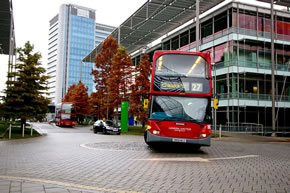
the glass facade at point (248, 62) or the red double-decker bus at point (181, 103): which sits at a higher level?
the glass facade at point (248, 62)

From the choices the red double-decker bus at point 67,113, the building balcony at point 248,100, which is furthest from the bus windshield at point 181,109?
the red double-decker bus at point 67,113

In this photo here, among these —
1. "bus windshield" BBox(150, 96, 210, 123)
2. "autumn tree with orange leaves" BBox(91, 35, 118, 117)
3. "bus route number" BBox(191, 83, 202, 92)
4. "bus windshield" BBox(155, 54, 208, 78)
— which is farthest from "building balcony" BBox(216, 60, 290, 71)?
"bus windshield" BBox(150, 96, 210, 123)

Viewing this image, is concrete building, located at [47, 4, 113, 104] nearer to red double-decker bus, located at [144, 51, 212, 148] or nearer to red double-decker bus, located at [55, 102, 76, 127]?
red double-decker bus, located at [55, 102, 76, 127]

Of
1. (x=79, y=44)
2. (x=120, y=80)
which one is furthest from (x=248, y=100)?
(x=79, y=44)

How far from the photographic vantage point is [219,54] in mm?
34656

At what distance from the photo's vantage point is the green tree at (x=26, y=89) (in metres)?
22.1

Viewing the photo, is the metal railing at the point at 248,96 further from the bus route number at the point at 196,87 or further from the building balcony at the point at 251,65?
the bus route number at the point at 196,87

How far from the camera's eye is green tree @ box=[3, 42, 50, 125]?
A: 2211 centimetres

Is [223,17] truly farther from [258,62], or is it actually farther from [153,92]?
[153,92]

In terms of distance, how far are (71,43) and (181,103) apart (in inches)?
5472

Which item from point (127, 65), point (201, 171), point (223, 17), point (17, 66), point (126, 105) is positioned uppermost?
point (223, 17)

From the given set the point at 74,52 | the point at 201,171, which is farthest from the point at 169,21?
the point at 74,52

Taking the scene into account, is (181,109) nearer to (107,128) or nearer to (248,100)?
(107,128)

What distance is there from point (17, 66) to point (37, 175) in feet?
60.4
